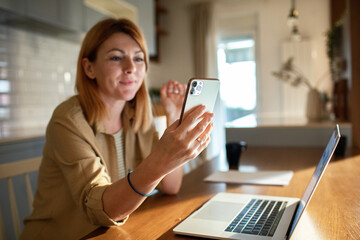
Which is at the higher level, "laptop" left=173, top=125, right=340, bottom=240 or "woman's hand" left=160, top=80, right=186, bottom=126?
"woman's hand" left=160, top=80, right=186, bottom=126

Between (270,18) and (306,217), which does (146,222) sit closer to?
(306,217)

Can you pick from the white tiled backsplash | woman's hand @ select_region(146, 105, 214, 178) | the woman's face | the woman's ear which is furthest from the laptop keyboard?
the white tiled backsplash

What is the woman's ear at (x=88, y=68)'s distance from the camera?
126cm

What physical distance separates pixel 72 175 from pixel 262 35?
482cm

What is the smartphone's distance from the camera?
0.74m

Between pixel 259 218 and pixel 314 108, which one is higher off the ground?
pixel 314 108

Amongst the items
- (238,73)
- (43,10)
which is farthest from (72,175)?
(238,73)

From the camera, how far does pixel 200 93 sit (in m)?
0.78

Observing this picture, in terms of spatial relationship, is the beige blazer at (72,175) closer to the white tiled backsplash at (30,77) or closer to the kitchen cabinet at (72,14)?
the white tiled backsplash at (30,77)

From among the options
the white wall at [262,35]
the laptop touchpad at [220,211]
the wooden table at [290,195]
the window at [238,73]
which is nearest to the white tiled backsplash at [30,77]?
the wooden table at [290,195]

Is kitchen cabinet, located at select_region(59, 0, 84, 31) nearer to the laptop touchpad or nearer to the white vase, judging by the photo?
the white vase

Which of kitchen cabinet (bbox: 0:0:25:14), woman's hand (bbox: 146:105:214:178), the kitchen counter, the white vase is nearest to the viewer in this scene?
woman's hand (bbox: 146:105:214:178)

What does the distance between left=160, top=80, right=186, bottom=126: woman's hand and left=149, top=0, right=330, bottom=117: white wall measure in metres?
3.97

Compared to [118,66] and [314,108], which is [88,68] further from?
[314,108]
